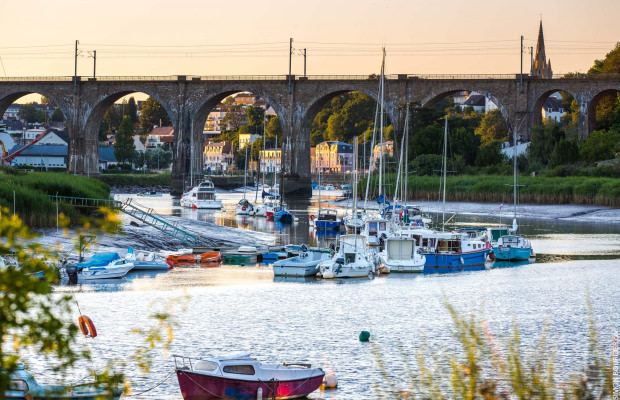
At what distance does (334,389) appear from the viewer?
1723 cm

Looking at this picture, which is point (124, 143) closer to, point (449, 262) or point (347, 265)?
point (449, 262)

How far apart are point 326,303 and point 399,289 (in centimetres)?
464

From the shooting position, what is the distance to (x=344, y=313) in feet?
85.3

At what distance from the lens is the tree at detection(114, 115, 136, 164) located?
138000mm

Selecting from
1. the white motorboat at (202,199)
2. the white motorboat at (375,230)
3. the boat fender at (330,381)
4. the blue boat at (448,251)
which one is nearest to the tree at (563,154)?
the white motorboat at (202,199)

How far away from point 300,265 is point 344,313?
8.89 metres

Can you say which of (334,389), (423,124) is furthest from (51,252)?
(423,124)

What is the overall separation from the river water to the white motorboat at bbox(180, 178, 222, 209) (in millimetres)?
35350

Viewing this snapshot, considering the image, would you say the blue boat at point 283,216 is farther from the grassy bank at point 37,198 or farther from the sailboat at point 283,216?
the grassy bank at point 37,198

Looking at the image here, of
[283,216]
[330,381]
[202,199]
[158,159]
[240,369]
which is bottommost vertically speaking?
[330,381]

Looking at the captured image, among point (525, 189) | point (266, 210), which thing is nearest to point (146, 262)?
point (266, 210)

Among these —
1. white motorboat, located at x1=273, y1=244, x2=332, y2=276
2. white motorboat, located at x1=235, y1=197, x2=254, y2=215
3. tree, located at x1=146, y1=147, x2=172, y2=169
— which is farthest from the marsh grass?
tree, located at x1=146, y1=147, x2=172, y2=169

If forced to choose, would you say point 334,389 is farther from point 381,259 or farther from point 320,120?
point 320,120

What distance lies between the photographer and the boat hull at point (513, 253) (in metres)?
41.6
